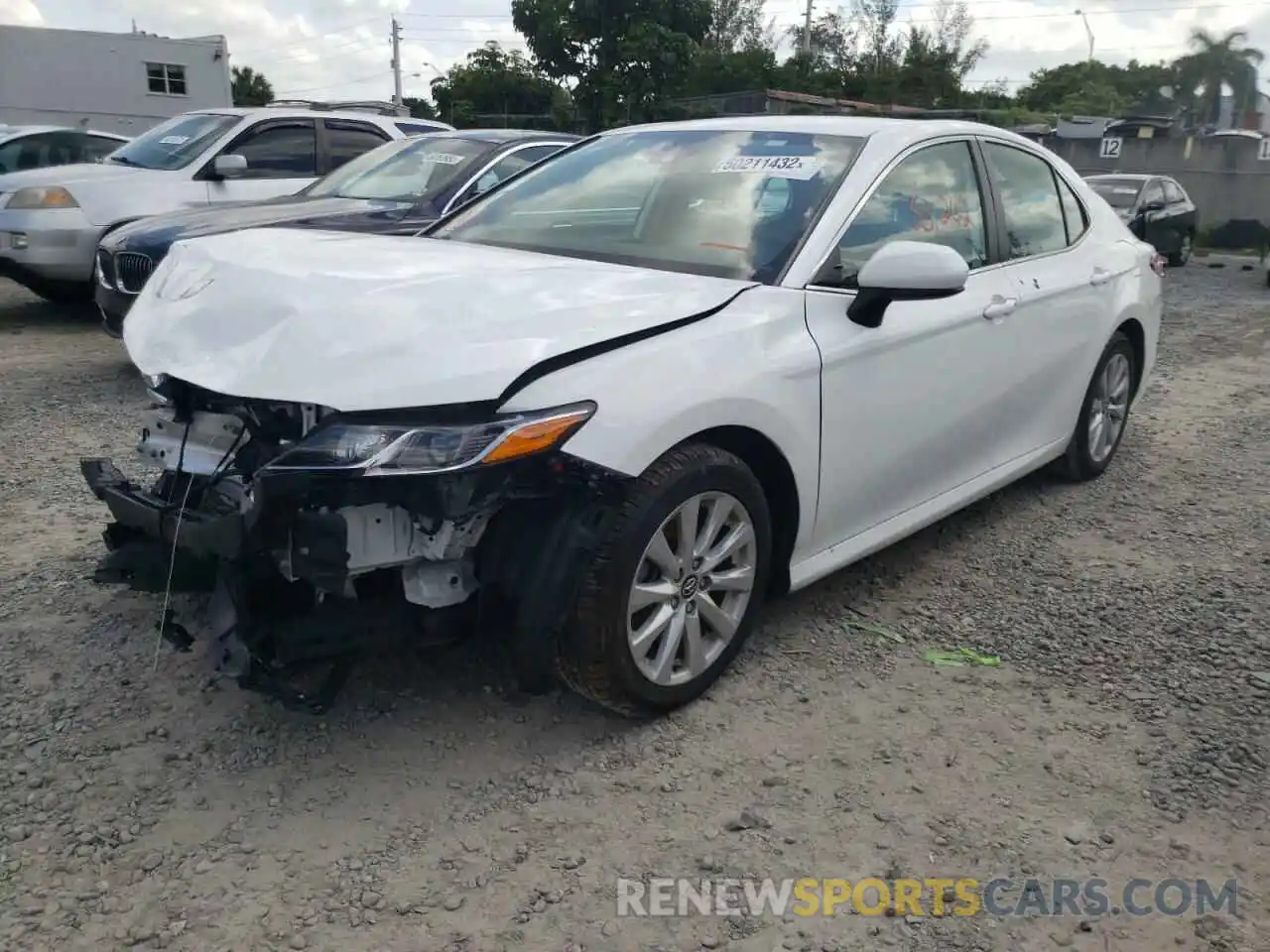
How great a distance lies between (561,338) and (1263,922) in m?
2.02

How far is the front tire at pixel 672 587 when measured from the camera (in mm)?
2748

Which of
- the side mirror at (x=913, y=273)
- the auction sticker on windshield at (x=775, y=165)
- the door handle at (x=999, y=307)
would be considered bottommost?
the door handle at (x=999, y=307)

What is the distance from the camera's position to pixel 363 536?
2.60m

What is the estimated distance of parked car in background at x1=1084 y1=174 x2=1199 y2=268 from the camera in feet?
52.9

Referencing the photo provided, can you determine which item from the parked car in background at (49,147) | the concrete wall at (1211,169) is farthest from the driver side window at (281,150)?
the concrete wall at (1211,169)

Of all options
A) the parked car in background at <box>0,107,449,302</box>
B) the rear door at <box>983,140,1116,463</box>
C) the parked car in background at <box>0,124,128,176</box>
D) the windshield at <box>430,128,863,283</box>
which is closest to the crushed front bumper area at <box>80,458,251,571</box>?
the windshield at <box>430,128,863,283</box>

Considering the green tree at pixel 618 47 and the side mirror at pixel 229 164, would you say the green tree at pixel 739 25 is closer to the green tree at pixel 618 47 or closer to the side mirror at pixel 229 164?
the green tree at pixel 618 47

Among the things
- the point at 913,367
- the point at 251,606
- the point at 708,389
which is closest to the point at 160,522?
the point at 251,606

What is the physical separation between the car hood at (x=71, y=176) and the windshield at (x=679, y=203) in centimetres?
551

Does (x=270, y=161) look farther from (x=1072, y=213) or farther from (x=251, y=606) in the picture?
(x=251, y=606)

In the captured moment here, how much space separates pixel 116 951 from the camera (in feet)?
7.32

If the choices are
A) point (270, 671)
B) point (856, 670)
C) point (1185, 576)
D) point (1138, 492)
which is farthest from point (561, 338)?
point (1138, 492)

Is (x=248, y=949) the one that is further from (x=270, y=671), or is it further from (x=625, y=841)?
(x=625, y=841)

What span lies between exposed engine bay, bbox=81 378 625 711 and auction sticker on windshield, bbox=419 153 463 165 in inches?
193
